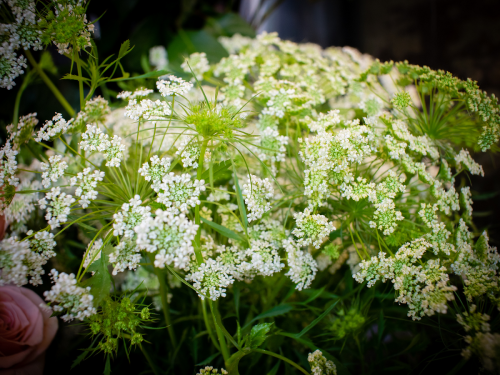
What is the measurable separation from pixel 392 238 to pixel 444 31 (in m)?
0.84

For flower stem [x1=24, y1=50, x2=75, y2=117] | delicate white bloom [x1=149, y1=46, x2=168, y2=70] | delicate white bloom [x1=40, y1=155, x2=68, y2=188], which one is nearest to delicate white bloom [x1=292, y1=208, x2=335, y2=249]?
delicate white bloom [x1=40, y1=155, x2=68, y2=188]

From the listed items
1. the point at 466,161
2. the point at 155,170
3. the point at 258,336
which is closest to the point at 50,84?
the point at 155,170

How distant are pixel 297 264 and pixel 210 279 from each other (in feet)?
0.42

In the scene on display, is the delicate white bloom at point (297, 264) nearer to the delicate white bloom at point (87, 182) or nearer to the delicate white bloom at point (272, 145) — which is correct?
the delicate white bloom at point (272, 145)

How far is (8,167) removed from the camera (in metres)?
0.41

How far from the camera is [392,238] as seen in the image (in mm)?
461

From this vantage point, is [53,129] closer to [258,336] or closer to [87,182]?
[87,182]

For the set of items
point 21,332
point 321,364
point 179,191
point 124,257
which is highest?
point 179,191

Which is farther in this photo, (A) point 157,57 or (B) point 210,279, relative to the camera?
(A) point 157,57

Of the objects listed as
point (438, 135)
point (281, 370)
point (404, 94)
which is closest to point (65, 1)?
point (404, 94)

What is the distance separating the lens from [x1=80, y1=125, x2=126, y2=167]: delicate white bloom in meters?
0.40

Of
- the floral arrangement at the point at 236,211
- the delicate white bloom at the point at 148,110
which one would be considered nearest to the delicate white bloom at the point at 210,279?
the floral arrangement at the point at 236,211

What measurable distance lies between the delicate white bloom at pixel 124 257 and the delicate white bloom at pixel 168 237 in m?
0.07

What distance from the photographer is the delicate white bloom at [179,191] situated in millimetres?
373
